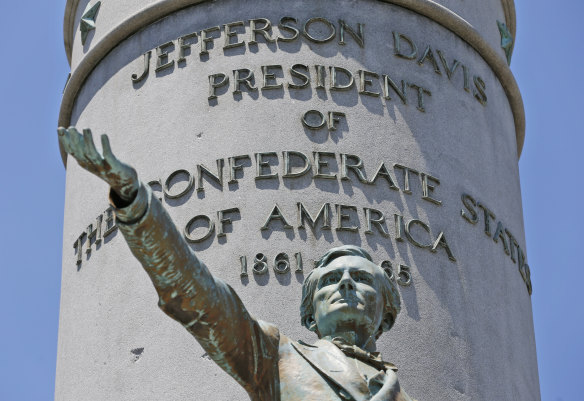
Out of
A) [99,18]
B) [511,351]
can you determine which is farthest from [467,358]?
[99,18]

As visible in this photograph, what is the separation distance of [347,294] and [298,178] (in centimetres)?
429

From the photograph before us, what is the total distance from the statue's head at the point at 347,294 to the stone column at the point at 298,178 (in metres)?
2.93

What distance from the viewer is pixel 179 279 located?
8.80 metres

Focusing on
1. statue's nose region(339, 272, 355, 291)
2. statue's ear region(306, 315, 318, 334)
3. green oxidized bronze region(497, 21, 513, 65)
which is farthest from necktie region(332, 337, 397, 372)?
green oxidized bronze region(497, 21, 513, 65)

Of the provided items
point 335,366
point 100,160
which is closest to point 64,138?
point 100,160

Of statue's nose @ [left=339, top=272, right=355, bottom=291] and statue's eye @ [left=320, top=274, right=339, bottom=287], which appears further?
statue's eye @ [left=320, top=274, right=339, bottom=287]

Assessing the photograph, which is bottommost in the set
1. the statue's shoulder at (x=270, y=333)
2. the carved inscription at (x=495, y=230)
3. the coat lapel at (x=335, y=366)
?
the coat lapel at (x=335, y=366)

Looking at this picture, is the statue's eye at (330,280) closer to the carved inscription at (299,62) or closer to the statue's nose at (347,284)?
the statue's nose at (347,284)

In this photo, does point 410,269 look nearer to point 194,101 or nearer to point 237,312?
point 194,101

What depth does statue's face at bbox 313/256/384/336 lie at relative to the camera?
9.88 metres

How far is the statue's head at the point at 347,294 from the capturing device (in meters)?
9.88

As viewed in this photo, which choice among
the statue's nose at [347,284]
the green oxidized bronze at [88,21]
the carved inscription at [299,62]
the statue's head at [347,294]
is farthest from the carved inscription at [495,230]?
the statue's nose at [347,284]

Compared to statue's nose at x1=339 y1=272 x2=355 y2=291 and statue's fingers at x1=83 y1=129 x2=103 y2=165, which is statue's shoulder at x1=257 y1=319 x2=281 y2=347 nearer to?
statue's nose at x1=339 y1=272 x2=355 y2=291

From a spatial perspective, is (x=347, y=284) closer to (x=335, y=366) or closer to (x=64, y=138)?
(x=335, y=366)
